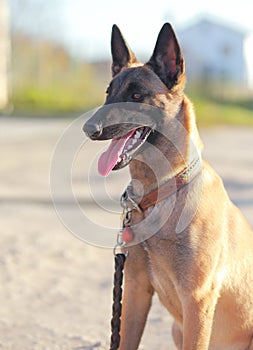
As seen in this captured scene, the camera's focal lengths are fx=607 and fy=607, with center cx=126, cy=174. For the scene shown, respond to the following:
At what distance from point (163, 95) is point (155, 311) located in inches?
77.8

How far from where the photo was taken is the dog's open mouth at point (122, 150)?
2.78m

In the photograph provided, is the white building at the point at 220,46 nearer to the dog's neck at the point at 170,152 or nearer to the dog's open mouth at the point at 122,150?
the dog's neck at the point at 170,152

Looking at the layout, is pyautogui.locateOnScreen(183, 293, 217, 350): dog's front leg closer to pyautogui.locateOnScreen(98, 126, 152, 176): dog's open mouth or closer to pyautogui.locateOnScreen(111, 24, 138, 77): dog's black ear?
pyautogui.locateOnScreen(98, 126, 152, 176): dog's open mouth

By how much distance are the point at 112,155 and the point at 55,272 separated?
2.50 m

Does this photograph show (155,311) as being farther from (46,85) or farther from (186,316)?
(46,85)

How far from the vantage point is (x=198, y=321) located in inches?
111

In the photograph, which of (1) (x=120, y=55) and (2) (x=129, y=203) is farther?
(1) (x=120, y=55)

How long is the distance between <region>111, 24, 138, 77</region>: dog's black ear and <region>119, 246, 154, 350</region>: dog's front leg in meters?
0.98

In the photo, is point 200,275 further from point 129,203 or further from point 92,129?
point 92,129

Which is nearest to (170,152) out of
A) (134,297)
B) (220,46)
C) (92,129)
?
(92,129)

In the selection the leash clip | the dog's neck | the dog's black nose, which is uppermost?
the dog's black nose

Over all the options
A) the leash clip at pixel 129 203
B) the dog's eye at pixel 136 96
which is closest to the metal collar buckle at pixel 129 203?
the leash clip at pixel 129 203

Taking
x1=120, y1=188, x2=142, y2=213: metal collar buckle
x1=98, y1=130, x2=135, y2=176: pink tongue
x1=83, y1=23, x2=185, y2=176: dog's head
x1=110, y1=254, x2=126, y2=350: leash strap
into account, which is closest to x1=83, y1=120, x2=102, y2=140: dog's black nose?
x1=83, y1=23, x2=185, y2=176: dog's head

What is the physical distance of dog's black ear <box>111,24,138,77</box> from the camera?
3.21 meters
